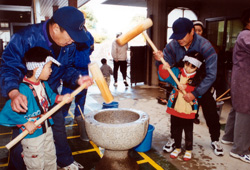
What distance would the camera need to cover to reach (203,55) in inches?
115

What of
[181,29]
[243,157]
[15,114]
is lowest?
[243,157]

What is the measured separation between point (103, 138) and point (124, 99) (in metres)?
4.21

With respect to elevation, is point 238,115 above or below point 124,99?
above

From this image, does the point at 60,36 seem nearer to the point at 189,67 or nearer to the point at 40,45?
the point at 40,45

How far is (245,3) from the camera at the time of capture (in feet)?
21.3

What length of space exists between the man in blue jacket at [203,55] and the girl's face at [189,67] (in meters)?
0.16

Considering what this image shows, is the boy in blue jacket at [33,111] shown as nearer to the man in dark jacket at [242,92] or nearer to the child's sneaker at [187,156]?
the child's sneaker at [187,156]

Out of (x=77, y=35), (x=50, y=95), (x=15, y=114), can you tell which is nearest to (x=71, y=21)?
(x=77, y=35)

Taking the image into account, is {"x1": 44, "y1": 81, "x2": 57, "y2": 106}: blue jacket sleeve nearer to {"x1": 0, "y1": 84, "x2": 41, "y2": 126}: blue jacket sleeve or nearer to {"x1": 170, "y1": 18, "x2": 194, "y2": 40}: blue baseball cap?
{"x1": 0, "y1": 84, "x2": 41, "y2": 126}: blue jacket sleeve

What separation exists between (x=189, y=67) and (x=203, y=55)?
24 centimetres

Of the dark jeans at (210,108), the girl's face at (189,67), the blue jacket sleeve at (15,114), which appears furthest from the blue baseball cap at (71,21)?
the dark jeans at (210,108)

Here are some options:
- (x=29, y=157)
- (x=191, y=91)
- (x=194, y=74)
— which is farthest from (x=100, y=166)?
(x=194, y=74)

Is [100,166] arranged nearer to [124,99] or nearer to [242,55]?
[242,55]

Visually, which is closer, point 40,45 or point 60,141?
point 40,45
